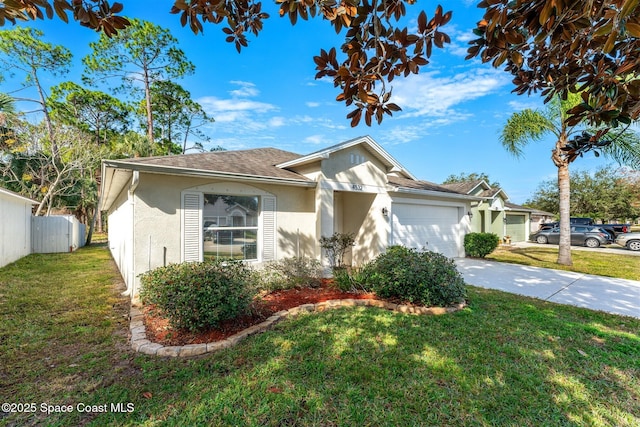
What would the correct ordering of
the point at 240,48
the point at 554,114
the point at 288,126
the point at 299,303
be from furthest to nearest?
the point at 288,126
the point at 554,114
the point at 299,303
the point at 240,48

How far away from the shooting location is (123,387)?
3520mm

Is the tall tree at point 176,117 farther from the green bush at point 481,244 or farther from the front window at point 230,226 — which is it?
the green bush at point 481,244

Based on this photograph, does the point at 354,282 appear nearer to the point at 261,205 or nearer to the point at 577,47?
the point at 261,205

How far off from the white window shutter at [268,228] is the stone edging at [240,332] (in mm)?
2723

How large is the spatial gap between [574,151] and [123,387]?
5.84m

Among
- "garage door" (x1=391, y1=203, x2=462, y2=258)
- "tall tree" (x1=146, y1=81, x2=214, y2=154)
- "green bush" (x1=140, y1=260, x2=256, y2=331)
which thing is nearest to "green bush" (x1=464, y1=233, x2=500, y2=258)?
"garage door" (x1=391, y1=203, x2=462, y2=258)

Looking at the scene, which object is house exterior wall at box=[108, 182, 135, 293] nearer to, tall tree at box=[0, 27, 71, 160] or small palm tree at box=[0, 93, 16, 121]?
small palm tree at box=[0, 93, 16, 121]

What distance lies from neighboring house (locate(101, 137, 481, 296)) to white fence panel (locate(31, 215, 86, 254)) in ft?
35.9

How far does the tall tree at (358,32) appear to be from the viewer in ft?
7.11

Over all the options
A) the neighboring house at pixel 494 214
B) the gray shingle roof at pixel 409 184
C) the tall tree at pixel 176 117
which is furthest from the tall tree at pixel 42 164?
the neighboring house at pixel 494 214

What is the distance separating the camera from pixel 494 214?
22984mm

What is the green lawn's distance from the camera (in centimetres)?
305

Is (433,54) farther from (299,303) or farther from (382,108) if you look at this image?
(299,303)

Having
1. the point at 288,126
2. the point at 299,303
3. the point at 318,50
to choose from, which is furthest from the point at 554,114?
the point at 318,50
